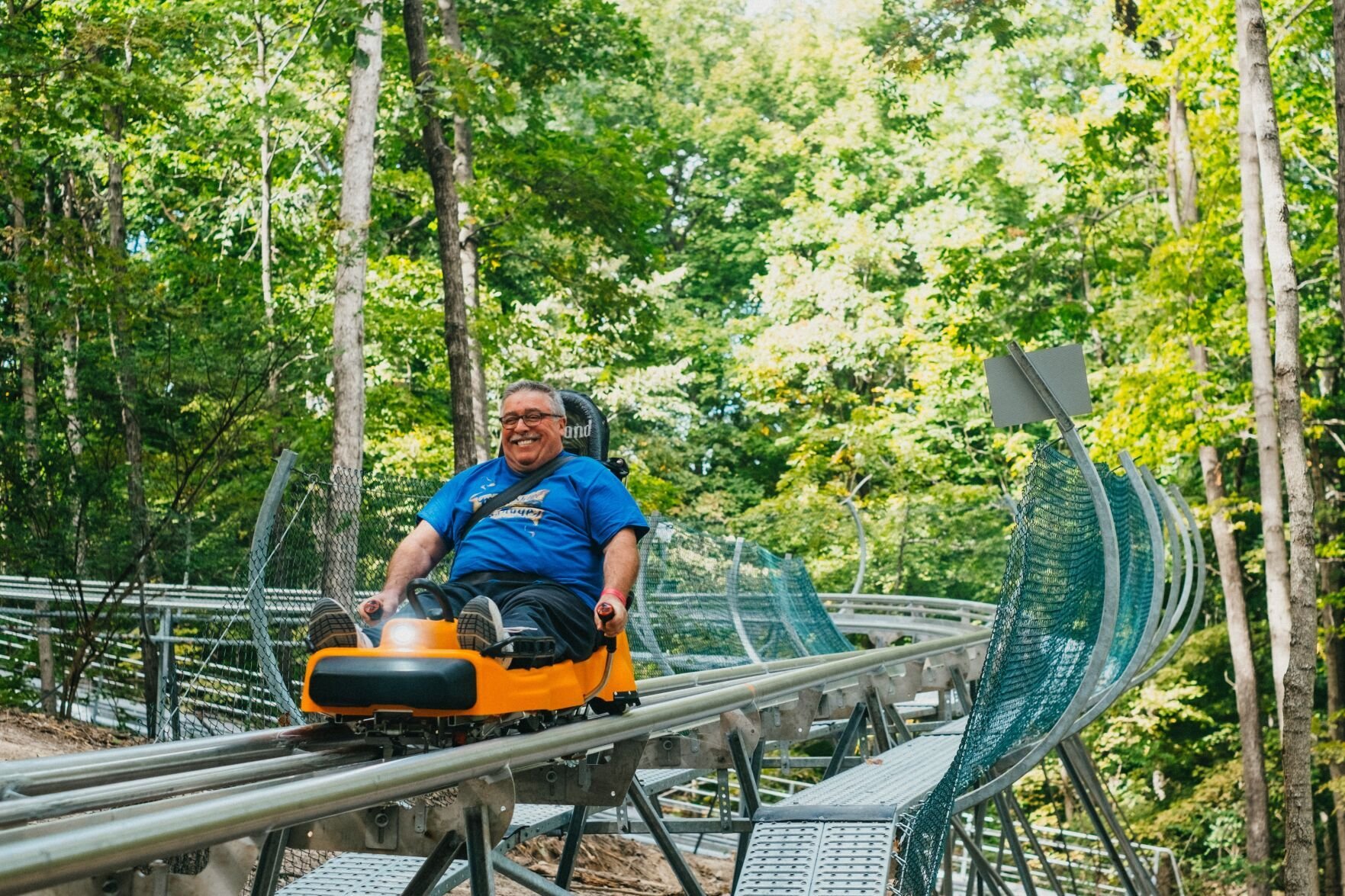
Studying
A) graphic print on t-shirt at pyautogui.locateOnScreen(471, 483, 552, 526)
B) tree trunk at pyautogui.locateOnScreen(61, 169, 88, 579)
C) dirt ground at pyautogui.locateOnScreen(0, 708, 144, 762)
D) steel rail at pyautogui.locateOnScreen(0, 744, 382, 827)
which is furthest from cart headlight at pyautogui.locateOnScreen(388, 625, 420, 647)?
tree trunk at pyautogui.locateOnScreen(61, 169, 88, 579)

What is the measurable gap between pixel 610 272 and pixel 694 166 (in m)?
9.85

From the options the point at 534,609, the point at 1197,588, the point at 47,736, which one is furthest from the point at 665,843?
the point at 1197,588

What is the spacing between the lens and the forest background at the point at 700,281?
45.6 ft

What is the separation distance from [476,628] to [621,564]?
0.86m

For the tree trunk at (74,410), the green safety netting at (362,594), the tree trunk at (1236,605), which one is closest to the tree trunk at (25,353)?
the tree trunk at (74,410)

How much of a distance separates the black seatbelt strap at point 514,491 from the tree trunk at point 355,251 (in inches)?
344

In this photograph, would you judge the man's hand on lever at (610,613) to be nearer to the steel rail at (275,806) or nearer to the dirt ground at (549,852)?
the steel rail at (275,806)

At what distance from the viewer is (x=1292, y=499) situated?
14.3 meters

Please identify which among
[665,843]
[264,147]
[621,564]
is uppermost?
[264,147]

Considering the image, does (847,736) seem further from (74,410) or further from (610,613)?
(74,410)

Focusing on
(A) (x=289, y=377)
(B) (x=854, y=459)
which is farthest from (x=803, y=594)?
(B) (x=854, y=459)

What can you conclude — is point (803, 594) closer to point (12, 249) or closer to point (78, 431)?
point (78, 431)

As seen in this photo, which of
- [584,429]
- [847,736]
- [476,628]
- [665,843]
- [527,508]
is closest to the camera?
[476,628]

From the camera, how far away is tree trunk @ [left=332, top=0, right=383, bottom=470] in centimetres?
1370
